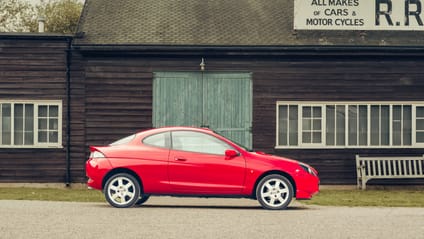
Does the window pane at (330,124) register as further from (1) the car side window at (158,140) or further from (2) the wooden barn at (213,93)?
(1) the car side window at (158,140)

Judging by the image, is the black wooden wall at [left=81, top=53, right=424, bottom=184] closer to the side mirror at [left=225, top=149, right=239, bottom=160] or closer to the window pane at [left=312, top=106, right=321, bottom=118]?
the window pane at [left=312, top=106, right=321, bottom=118]

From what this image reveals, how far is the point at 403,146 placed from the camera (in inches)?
947

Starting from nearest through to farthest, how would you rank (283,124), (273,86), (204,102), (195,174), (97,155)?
1. (195,174)
2. (97,155)
3. (204,102)
4. (273,86)
5. (283,124)

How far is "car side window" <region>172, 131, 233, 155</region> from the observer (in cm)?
1578

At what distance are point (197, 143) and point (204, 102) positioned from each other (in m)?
7.77

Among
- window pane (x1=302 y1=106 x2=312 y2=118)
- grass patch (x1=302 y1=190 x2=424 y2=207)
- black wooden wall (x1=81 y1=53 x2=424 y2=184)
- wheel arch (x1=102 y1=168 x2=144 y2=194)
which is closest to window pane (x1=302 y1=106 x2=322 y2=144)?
window pane (x1=302 y1=106 x2=312 y2=118)

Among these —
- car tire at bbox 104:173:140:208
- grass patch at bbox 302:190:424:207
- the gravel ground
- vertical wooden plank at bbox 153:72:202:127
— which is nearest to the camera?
the gravel ground

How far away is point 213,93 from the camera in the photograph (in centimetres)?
2359

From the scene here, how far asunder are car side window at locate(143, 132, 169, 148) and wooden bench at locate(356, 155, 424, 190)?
8893 mm

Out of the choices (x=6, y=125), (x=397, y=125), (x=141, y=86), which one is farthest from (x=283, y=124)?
(x=6, y=125)

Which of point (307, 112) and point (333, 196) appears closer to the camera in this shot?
point (333, 196)

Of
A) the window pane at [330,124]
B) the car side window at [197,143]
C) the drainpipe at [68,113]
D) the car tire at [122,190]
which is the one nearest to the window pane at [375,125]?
the window pane at [330,124]

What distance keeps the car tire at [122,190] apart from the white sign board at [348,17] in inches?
396

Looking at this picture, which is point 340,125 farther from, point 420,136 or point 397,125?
point 420,136
